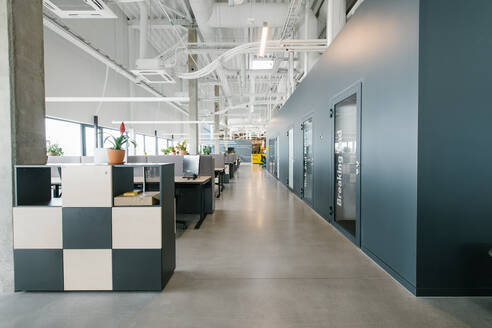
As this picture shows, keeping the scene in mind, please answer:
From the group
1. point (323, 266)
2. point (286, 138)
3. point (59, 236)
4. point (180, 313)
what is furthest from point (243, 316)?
point (286, 138)

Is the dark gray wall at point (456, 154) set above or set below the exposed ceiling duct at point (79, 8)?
below

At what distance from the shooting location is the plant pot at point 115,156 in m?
2.56

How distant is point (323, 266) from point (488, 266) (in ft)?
4.86

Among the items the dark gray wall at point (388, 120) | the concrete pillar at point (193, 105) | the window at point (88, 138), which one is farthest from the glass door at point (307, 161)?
the window at point (88, 138)

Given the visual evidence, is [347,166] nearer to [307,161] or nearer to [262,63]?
[307,161]

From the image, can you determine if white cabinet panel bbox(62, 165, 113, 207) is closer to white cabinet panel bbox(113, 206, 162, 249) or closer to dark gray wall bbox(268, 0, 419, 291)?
white cabinet panel bbox(113, 206, 162, 249)

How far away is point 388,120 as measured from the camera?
2.78 metres

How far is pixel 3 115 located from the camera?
2426 mm

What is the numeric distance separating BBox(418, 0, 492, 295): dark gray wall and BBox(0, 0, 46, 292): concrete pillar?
3779 millimetres

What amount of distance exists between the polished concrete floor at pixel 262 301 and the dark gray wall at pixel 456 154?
280mm

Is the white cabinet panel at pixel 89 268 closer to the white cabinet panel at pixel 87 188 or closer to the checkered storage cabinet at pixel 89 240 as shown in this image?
the checkered storage cabinet at pixel 89 240

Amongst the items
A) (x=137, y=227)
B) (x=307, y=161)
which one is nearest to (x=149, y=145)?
(x=307, y=161)

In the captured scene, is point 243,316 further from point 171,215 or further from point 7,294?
point 7,294

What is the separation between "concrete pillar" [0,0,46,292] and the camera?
2422 millimetres
